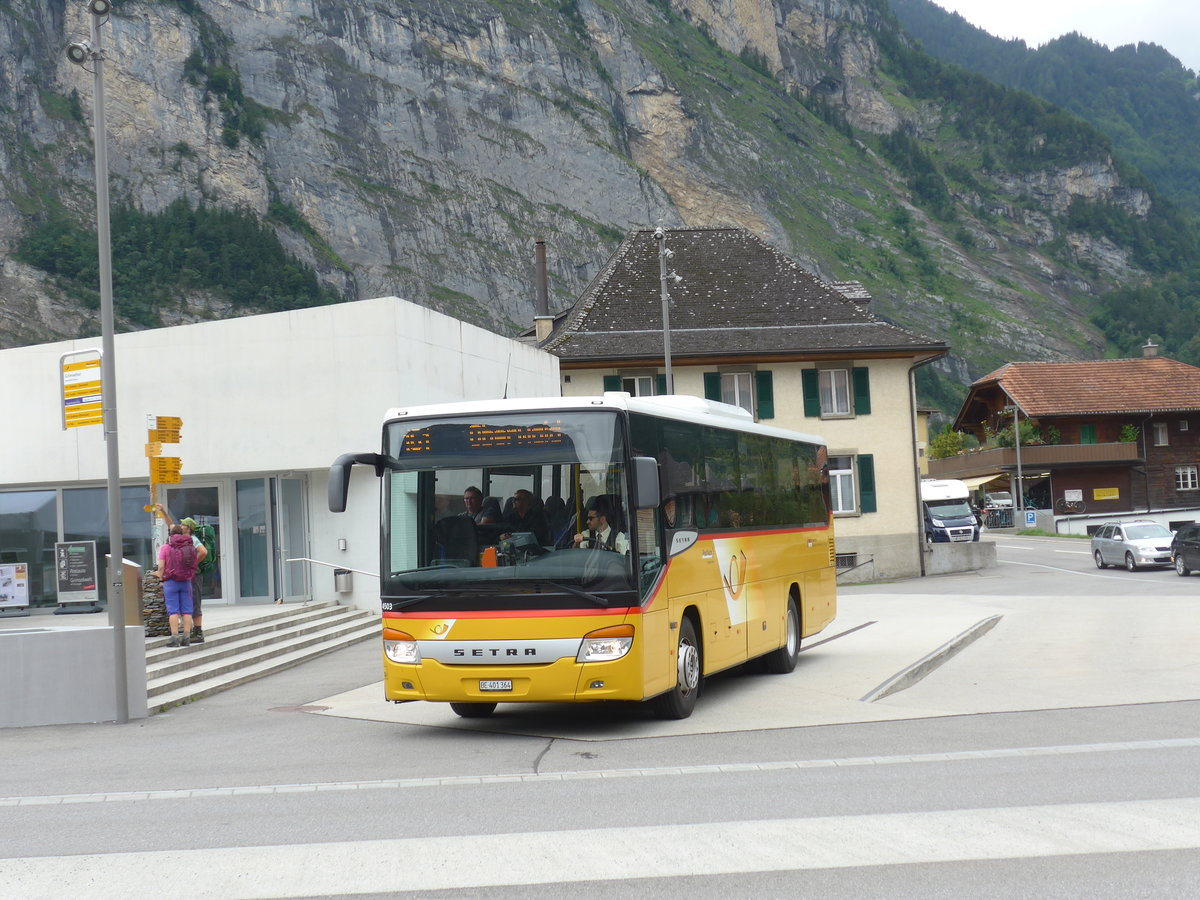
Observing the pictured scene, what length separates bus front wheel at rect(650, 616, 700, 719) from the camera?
457 inches

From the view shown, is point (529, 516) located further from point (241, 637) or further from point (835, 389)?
point (835, 389)

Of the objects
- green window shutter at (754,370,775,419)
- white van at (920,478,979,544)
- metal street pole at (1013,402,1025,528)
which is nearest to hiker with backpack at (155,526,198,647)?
green window shutter at (754,370,775,419)

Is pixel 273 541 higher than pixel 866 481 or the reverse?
the reverse

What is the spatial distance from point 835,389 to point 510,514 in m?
32.8

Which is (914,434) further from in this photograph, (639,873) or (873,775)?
(639,873)

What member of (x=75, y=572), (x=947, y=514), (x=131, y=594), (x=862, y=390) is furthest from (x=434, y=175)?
(x=131, y=594)

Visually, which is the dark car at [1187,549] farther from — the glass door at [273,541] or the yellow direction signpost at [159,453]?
the yellow direction signpost at [159,453]

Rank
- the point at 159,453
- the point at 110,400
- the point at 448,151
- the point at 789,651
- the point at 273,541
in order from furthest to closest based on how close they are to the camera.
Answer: the point at 448,151 < the point at 273,541 < the point at 159,453 < the point at 789,651 < the point at 110,400

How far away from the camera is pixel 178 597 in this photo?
17.0 m

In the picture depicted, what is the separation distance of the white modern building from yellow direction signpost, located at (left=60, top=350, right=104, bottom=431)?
6.49 metres

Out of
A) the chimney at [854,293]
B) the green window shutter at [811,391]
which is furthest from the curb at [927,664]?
the chimney at [854,293]

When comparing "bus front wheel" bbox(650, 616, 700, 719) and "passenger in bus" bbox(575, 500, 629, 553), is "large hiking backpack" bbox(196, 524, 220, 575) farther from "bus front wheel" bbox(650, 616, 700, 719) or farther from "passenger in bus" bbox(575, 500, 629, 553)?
"passenger in bus" bbox(575, 500, 629, 553)

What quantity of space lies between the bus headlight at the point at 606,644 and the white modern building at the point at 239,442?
13749 mm

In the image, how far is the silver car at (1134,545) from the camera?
1512 inches
